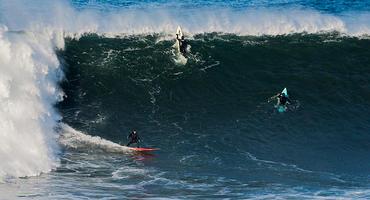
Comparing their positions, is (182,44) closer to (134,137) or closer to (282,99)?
(282,99)

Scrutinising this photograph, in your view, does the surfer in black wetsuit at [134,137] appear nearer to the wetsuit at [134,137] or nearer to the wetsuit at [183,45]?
the wetsuit at [134,137]

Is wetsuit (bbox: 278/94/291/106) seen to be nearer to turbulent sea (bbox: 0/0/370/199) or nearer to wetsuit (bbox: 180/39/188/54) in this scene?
turbulent sea (bbox: 0/0/370/199)

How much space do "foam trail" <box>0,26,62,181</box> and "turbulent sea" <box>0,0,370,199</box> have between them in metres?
0.06

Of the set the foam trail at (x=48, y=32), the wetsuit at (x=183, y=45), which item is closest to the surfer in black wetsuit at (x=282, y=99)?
the wetsuit at (x=183, y=45)

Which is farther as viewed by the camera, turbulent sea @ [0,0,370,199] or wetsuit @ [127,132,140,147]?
wetsuit @ [127,132,140,147]

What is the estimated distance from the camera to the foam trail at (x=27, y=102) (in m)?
22.2

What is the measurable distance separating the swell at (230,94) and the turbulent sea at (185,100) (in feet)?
0.24

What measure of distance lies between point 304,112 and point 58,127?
10040 millimetres

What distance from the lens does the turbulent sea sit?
843 inches

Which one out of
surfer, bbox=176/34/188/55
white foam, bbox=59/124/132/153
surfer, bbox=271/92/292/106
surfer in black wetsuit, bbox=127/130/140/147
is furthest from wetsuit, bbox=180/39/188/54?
white foam, bbox=59/124/132/153

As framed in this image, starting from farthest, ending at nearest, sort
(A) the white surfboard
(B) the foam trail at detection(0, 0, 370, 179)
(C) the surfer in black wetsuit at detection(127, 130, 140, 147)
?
(A) the white surfboard < (C) the surfer in black wetsuit at detection(127, 130, 140, 147) < (B) the foam trail at detection(0, 0, 370, 179)

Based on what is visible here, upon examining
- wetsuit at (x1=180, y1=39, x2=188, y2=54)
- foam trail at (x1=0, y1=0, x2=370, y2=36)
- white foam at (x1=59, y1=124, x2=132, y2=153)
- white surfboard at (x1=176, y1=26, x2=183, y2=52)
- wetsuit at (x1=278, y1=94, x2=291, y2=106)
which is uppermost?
foam trail at (x1=0, y1=0, x2=370, y2=36)

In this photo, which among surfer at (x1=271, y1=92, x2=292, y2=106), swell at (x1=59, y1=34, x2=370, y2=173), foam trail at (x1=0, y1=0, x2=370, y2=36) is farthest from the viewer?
foam trail at (x1=0, y1=0, x2=370, y2=36)

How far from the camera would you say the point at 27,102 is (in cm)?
2506
